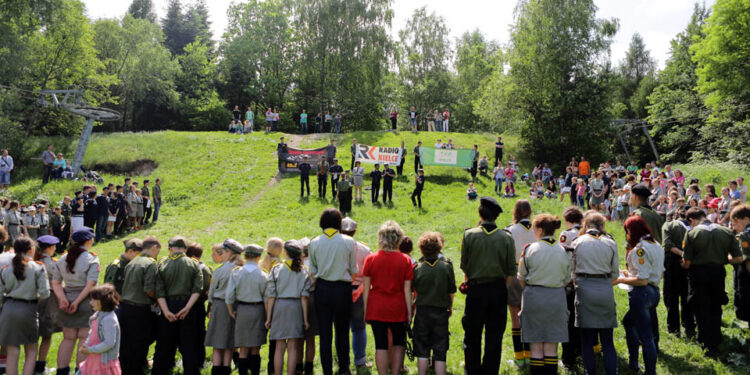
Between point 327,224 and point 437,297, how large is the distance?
1543 mm

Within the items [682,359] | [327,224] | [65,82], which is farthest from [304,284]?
[65,82]

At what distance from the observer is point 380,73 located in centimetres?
3972

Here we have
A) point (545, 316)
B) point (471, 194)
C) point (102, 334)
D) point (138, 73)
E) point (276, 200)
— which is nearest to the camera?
point (102, 334)

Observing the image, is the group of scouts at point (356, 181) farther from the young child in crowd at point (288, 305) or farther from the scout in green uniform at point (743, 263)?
the scout in green uniform at point (743, 263)

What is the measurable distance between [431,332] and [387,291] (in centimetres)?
67

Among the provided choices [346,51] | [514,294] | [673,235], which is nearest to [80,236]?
[514,294]

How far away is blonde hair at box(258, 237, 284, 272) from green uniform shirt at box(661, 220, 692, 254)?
550 centimetres

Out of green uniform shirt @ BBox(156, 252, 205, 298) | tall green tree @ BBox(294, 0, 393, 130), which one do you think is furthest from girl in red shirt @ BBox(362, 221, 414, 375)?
tall green tree @ BBox(294, 0, 393, 130)

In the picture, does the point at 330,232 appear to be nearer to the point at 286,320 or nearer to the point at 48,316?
the point at 286,320

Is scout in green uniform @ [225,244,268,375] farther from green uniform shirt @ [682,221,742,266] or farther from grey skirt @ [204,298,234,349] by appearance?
green uniform shirt @ [682,221,742,266]

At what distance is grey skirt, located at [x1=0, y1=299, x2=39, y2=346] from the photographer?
5.45 m

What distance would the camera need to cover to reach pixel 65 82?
1353 inches

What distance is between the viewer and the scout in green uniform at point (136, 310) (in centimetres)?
562

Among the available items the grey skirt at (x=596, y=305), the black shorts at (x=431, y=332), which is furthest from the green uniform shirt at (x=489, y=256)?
the grey skirt at (x=596, y=305)
